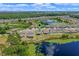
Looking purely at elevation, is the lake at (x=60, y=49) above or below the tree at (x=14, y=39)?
below

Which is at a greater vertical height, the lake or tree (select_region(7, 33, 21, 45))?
tree (select_region(7, 33, 21, 45))

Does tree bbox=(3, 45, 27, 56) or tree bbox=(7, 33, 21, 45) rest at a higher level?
tree bbox=(7, 33, 21, 45)

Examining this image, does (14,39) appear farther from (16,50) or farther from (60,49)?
(60,49)

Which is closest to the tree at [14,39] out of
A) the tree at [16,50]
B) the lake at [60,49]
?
the tree at [16,50]

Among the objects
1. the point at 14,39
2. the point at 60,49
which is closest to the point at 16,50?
the point at 14,39

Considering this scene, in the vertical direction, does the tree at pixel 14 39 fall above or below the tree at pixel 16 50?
above

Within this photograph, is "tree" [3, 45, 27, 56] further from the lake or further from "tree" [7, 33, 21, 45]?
the lake

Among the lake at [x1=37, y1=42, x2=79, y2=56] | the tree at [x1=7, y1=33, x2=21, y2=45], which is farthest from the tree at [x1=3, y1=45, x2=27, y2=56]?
the lake at [x1=37, y1=42, x2=79, y2=56]

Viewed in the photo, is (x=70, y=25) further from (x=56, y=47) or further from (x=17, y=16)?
(x=17, y=16)

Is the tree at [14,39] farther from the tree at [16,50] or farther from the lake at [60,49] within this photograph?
the lake at [60,49]
